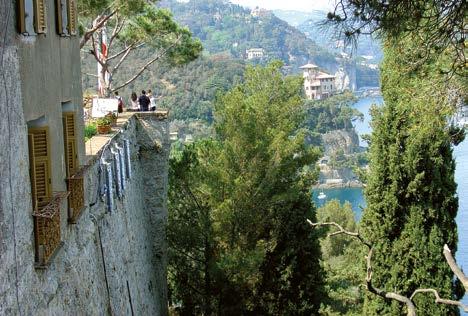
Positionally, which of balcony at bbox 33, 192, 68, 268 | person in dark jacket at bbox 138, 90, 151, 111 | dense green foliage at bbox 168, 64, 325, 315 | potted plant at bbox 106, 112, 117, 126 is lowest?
dense green foliage at bbox 168, 64, 325, 315

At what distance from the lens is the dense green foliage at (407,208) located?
1582cm

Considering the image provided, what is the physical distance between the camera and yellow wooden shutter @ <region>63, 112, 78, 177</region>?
8900 mm

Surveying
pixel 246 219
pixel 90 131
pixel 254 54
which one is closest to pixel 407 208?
pixel 246 219

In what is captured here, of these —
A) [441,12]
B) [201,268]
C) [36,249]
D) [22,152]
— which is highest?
[441,12]

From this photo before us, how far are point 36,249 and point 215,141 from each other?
12.4m

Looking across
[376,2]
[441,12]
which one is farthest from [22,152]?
[441,12]

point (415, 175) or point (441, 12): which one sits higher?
point (441, 12)

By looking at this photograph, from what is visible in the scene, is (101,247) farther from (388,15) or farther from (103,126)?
(388,15)

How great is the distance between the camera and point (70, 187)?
28.3ft

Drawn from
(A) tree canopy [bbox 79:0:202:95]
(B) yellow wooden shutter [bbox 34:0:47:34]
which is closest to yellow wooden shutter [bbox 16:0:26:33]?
(B) yellow wooden shutter [bbox 34:0:47:34]

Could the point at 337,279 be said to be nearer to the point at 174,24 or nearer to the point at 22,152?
the point at 174,24

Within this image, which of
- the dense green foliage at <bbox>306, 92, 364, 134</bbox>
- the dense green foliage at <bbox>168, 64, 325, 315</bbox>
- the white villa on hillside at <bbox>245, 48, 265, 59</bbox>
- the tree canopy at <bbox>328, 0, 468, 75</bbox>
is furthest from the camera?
the white villa on hillside at <bbox>245, 48, 265, 59</bbox>

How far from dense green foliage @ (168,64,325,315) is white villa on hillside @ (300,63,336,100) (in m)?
97.0

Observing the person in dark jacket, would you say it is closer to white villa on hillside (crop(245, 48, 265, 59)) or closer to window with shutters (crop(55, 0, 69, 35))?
window with shutters (crop(55, 0, 69, 35))
